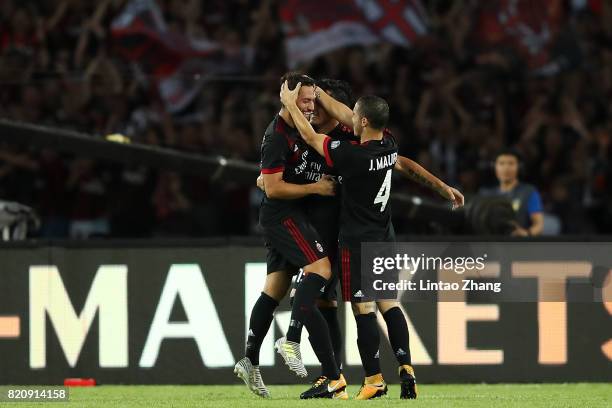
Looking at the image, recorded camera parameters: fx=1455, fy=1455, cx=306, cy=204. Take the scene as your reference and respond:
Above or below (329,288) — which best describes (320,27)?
above

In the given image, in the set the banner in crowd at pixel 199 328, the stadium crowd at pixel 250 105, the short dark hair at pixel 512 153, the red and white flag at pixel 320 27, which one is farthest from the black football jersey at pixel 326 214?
the red and white flag at pixel 320 27

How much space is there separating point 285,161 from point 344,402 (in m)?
1.54

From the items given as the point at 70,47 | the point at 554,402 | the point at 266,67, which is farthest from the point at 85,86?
the point at 554,402

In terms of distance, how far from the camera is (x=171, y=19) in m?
15.0

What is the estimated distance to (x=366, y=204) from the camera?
351 inches

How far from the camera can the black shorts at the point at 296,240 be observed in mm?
9016

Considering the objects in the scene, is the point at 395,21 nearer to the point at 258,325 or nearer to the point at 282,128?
the point at 282,128

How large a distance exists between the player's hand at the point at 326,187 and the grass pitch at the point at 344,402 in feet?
4.22

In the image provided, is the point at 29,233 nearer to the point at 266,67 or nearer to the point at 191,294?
the point at 191,294

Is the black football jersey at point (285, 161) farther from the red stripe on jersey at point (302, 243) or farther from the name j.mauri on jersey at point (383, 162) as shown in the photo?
the name j.mauri on jersey at point (383, 162)

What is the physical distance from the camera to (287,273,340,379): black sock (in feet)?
29.3

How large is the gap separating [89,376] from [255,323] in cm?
200

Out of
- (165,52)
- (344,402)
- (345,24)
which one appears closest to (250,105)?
(165,52)

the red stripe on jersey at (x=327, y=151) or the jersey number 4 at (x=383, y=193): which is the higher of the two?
the red stripe on jersey at (x=327, y=151)
